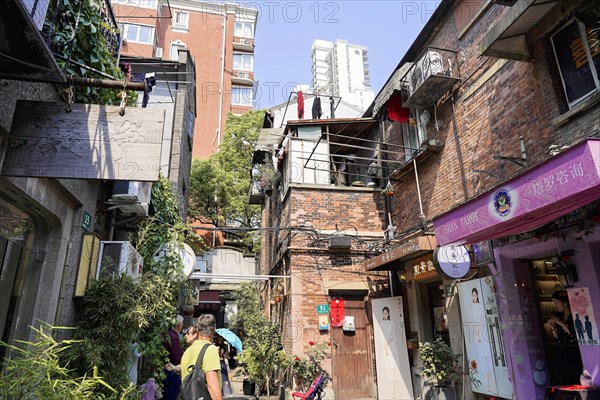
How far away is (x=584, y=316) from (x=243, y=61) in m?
37.6

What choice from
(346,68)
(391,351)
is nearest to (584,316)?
(391,351)

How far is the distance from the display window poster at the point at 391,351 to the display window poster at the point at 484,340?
7.46 feet

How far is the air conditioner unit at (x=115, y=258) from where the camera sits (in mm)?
5039

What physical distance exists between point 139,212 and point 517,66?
22.2 feet

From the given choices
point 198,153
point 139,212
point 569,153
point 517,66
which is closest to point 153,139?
point 139,212

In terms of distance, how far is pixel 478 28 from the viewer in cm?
720

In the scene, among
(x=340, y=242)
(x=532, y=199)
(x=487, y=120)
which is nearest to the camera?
(x=532, y=199)

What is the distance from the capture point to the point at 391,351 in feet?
29.2

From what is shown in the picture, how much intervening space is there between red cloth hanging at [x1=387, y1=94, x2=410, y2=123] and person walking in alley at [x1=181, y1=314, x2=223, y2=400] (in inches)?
288

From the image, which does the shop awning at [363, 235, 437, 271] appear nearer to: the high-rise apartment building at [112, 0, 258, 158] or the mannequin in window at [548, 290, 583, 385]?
the mannequin in window at [548, 290, 583, 385]

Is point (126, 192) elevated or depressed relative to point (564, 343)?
elevated

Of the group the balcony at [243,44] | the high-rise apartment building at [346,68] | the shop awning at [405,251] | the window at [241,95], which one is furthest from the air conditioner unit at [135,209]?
the high-rise apartment building at [346,68]

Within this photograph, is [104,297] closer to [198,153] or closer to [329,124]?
[329,124]

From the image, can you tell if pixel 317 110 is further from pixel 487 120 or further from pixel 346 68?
pixel 346 68
